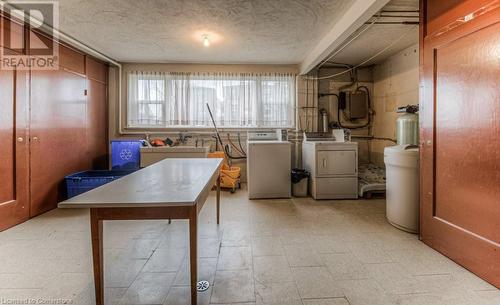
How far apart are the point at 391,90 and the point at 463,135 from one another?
2922mm

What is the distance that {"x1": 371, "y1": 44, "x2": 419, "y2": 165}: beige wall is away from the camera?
3877 millimetres

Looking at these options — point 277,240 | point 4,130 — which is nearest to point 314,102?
point 277,240

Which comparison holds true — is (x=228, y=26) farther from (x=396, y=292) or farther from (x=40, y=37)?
(x=396, y=292)

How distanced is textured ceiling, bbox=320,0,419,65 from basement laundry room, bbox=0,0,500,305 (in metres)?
0.04

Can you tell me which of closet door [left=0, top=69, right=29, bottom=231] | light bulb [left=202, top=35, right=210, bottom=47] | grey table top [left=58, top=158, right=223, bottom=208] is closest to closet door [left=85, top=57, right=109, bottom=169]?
closet door [left=0, top=69, right=29, bottom=231]

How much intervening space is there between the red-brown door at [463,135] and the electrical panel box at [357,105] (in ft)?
8.82

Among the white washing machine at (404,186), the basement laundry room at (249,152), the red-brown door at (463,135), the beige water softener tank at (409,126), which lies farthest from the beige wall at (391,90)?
the red-brown door at (463,135)

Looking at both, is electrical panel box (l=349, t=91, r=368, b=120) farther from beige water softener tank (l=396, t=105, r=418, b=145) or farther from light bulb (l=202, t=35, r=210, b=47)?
light bulb (l=202, t=35, r=210, b=47)

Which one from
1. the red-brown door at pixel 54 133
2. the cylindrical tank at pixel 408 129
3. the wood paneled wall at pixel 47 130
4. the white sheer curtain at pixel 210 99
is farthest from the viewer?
the white sheer curtain at pixel 210 99

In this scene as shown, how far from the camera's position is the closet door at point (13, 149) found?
8.62 feet

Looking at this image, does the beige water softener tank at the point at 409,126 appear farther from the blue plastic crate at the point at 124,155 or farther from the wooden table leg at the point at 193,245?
the blue plastic crate at the point at 124,155

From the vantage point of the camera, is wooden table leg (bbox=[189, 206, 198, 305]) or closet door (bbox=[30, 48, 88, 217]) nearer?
wooden table leg (bbox=[189, 206, 198, 305])

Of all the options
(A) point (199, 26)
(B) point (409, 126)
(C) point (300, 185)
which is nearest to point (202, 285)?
(C) point (300, 185)

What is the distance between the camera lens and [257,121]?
479cm
